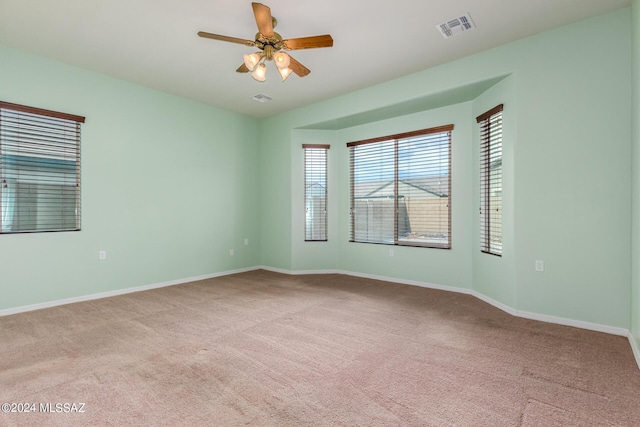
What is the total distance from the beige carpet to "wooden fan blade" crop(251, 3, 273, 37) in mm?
2774

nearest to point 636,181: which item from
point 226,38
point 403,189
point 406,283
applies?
point 403,189

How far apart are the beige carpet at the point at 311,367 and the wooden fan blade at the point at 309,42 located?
2719 millimetres

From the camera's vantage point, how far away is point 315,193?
6.03m

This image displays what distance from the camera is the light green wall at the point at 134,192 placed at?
3.80 metres

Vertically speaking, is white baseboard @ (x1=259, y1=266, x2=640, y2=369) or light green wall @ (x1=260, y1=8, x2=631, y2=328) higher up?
light green wall @ (x1=260, y1=8, x2=631, y2=328)

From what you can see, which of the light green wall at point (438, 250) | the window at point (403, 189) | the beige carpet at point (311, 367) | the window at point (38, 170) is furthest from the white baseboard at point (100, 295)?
the window at point (403, 189)

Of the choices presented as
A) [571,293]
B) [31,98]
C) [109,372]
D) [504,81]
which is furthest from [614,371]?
[31,98]

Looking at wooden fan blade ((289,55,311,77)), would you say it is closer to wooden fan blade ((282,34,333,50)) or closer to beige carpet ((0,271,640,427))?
wooden fan blade ((282,34,333,50))

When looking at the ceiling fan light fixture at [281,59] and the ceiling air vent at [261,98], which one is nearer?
the ceiling fan light fixture at [281,59]

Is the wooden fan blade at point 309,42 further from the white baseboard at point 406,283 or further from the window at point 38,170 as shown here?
the white baseboard at point 406,283

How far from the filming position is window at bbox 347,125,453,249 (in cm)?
481

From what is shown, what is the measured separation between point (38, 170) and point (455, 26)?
512cm

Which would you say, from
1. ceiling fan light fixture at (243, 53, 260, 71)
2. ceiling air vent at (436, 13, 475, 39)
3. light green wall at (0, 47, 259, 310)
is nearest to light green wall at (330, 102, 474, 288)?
ceiling air vent at (436, 13, 475, 39)

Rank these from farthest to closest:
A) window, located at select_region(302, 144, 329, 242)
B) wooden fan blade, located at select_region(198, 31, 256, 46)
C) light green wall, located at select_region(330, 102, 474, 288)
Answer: window, located at select_region(302, 144, 329, 242)
light green wall, located at select_region(330, 102, 474, 288)
wooden fan blade, located at select_region(198, 31, 256, 46)
